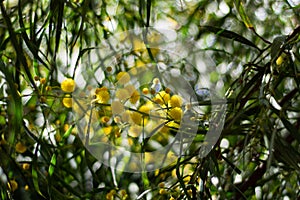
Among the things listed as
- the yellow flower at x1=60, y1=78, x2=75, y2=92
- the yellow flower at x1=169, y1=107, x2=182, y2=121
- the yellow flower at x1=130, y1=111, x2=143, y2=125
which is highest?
the yellow flower at x1=60, y1=78, x2=75, y2=92

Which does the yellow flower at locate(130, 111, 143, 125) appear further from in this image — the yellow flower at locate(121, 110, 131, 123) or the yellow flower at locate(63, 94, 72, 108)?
the yellow flower at locate(63, 94, 72, 108)

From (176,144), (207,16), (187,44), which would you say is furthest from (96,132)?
(207,16)

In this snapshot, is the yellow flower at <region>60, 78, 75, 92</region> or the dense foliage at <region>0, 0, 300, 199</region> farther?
the yellow flower at <region>60, 78, 75, 92</region>

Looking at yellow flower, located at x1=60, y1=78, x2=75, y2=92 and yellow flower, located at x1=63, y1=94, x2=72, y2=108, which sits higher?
yellow flower, located at x1=60, y1=78, x2=75, y2=92

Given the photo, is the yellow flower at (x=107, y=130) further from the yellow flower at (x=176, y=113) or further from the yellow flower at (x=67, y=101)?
the yellow flower at (x=176, y=113)

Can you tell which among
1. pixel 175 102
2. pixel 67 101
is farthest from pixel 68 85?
pixel 175 102

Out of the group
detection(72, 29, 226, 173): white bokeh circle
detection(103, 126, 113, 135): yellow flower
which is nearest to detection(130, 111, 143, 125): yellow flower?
detection(72, 29, 226, 173): white bokeh circle

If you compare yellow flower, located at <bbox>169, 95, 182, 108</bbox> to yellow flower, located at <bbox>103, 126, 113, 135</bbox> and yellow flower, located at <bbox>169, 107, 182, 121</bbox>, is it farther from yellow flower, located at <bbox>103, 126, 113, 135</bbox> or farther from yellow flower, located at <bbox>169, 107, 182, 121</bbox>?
yellow flower, located at <bbox>103, 126, 113, 135</bbox>

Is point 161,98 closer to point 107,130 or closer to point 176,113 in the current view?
point 176,113

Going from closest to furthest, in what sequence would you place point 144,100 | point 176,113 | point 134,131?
point 176,113
point 134,131
point 144,100
